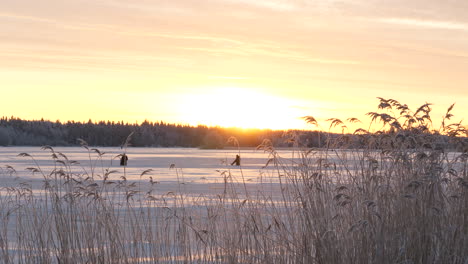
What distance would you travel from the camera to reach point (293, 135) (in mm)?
6055

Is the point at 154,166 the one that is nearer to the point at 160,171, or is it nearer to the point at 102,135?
the point at 160,171

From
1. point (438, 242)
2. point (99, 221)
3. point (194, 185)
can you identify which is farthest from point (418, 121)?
point (194, 185)

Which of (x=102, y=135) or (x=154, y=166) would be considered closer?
(x=154, y=166)

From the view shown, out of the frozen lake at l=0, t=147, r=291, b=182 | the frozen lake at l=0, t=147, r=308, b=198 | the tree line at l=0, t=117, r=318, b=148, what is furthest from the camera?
the tree line at l=0, t=117, r=318, b=148

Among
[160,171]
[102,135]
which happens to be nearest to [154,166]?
[160,171]

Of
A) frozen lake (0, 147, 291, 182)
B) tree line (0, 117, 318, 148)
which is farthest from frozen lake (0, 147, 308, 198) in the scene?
tree line (0, 117, 318, 148)

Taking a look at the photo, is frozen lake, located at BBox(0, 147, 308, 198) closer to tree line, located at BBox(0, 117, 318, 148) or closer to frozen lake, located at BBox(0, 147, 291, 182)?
frozen lake, located at BBox(0, 147, 291, 182)

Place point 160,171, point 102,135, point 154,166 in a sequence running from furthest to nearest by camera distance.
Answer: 1. point 102,135
2. point 154,166
3. point 160,171

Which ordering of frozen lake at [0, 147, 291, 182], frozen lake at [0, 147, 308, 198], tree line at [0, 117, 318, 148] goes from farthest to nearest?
tree line at [0, 117, 318, 148]
frozen lake at [0, 147, 291, 182]
frozen lake at [0, 147, 308, 198]

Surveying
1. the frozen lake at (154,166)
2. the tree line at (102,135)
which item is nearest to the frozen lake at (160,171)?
the frozen lake at (154,166)

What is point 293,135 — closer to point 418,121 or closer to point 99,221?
point 418,121

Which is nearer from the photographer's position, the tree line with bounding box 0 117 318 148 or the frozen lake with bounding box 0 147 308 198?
the frozen lake with bounding box 0 147 308 198

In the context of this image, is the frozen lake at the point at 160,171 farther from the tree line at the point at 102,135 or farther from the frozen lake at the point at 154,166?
the tree line at the point at 102,135

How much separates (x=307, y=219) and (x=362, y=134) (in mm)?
1184
